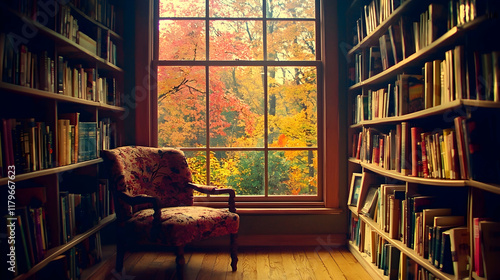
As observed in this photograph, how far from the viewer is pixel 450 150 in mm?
1624

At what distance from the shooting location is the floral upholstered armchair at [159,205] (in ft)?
7.35

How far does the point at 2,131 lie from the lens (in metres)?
1.56

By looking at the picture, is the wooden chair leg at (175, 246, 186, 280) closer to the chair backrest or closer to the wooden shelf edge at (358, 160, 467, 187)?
the chair backrest

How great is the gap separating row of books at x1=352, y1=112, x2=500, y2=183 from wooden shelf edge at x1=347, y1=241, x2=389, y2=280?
743mm

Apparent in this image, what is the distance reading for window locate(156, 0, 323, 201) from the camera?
3.22 meters

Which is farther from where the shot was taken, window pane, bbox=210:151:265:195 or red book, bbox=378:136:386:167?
window pane, bbox=210:151:265:195

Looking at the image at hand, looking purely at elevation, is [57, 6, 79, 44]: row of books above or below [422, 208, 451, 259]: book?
above

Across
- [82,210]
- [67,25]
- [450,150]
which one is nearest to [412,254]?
[450,150]

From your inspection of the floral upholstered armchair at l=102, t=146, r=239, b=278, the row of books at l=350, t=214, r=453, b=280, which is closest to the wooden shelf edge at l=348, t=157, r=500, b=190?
the row of books at l=350, t=214, r=453, b=280

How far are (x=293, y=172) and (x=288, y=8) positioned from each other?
162 centimetres

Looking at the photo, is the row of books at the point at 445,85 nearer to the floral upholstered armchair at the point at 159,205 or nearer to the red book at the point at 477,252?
the red book at the point at 477,252

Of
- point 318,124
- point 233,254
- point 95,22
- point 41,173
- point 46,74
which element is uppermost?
point 95,22

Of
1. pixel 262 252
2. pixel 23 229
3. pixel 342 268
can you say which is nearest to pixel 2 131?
pixel 23 229

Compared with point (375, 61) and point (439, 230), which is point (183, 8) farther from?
point (439, 230)
